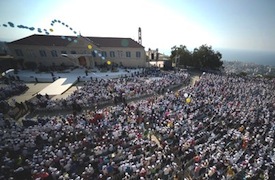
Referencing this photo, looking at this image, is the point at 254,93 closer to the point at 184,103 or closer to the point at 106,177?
the point at 184,103

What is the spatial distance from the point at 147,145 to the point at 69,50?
3378 cm

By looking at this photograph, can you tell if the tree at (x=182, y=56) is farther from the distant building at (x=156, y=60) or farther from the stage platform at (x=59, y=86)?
the stage platform at (x=59, y=86)

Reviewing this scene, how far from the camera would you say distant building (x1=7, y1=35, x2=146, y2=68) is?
37688 mm

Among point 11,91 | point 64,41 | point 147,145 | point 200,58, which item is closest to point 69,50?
point 64,41

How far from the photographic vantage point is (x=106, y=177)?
10016 mm

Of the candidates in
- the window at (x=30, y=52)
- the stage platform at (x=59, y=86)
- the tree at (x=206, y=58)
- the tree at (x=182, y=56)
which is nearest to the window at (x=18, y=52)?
the window at (x=30, y=52)

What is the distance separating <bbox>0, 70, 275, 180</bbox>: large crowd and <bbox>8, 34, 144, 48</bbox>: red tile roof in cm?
2694

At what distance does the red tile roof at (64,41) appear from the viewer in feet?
125

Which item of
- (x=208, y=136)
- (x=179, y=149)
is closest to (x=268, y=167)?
(x=208, y=136)

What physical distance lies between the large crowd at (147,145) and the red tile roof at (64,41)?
2694cm

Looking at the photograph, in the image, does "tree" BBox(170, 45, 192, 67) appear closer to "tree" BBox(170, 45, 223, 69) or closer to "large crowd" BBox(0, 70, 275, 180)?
"tree" BBox(170, 45, 223, 69)

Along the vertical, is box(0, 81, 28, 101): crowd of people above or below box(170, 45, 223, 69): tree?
below

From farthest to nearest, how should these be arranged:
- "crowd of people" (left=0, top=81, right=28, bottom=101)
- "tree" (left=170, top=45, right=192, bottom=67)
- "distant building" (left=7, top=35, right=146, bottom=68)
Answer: "tree" (left=170, top=45, right=192, bottom=67) < "distant building" (left=7, top=35, right=146, bottom=68) < "crowd of people" (left=0, top=81, right=28, bottom=101)

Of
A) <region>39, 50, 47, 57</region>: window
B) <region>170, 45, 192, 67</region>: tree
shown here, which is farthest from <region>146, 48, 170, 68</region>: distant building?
→ <region>39, 50, 47, 57</region>: window
